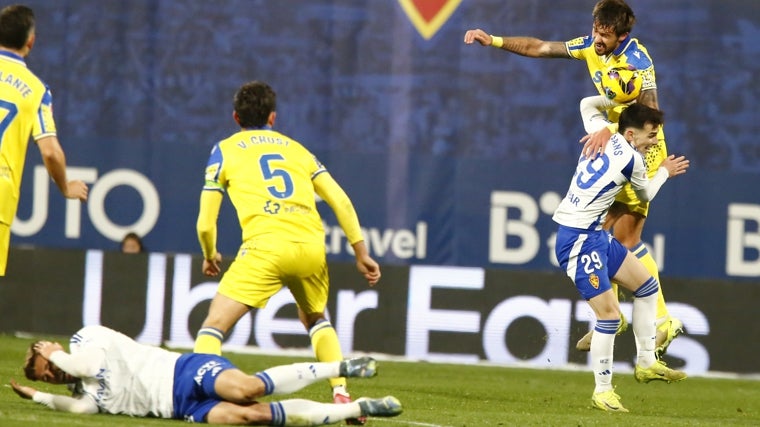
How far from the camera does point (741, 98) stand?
1359 cm

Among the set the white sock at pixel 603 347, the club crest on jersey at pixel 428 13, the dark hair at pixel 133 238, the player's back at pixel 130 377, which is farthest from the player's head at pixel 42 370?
the club crest on jersey at pixel 428 13

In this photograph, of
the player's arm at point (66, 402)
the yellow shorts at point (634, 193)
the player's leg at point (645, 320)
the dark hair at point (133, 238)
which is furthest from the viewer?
the dark hair at point (133, 238)

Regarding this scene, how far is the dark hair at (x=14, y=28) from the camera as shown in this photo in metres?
6.94

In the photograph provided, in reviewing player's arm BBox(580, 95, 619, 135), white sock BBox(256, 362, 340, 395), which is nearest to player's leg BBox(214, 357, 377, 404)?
white sock BBox(256, 362, 340, 395)

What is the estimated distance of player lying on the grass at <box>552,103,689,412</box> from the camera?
8.35m

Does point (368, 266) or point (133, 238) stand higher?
point (368, 266)

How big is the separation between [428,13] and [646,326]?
557 centimetres

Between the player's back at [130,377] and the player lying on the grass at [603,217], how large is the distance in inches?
114

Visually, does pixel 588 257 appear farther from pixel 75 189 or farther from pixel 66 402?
pixel 66 402

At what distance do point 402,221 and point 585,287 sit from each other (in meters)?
5.23

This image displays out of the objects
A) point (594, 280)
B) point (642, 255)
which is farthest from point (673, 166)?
point (642, 255)

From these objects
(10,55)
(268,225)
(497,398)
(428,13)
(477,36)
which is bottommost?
(497,398)

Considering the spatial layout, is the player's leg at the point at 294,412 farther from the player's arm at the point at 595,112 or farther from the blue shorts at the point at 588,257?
the player's arm at the point at 595,112

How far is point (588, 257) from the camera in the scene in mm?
8359
